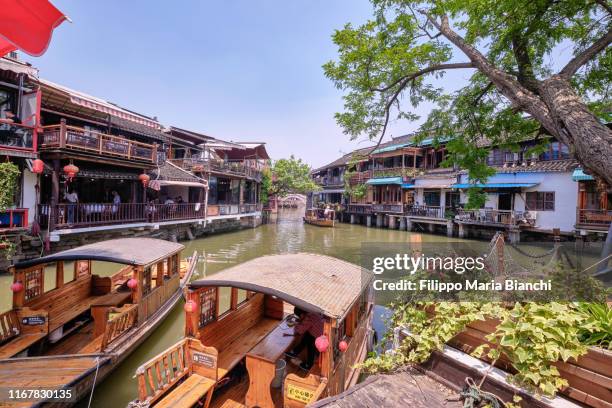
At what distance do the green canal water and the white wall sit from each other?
2.63 meters

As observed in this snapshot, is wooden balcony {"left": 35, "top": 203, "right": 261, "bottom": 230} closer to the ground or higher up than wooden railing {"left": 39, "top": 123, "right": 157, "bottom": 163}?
closer to the ground

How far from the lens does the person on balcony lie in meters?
12.6

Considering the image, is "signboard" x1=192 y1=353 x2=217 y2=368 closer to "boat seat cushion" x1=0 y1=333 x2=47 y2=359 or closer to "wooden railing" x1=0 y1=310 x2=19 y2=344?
"boat seat cushion" x1=0 y1=333 x2=47 y2=359

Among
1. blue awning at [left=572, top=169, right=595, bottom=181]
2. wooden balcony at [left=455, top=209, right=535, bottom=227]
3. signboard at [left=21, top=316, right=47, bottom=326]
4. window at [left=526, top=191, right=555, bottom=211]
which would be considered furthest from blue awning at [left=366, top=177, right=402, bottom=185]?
signboard at [left=21, top=316, right=47, bottom=326]

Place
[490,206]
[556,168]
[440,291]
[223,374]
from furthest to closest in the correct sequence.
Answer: [490,206] → [556,168] → [223,374] → [440,291]

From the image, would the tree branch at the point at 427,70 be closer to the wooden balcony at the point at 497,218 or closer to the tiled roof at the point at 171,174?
the tiled roof at the point at 171,174

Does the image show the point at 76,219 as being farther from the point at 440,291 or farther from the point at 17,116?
the point at 440,291

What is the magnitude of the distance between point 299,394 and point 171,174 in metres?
17.4

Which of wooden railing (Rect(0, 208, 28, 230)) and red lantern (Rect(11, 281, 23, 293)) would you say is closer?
red lantern (Rect(11, 281, 23, 293))

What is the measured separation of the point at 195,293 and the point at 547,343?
4.32 metres

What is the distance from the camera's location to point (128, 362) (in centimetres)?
643

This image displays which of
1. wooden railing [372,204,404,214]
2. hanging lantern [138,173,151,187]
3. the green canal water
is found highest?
hanging lantern [138,173,151,187]

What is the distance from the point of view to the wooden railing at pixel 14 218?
34.4 feet

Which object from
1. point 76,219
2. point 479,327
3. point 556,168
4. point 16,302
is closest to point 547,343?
point 479,327
